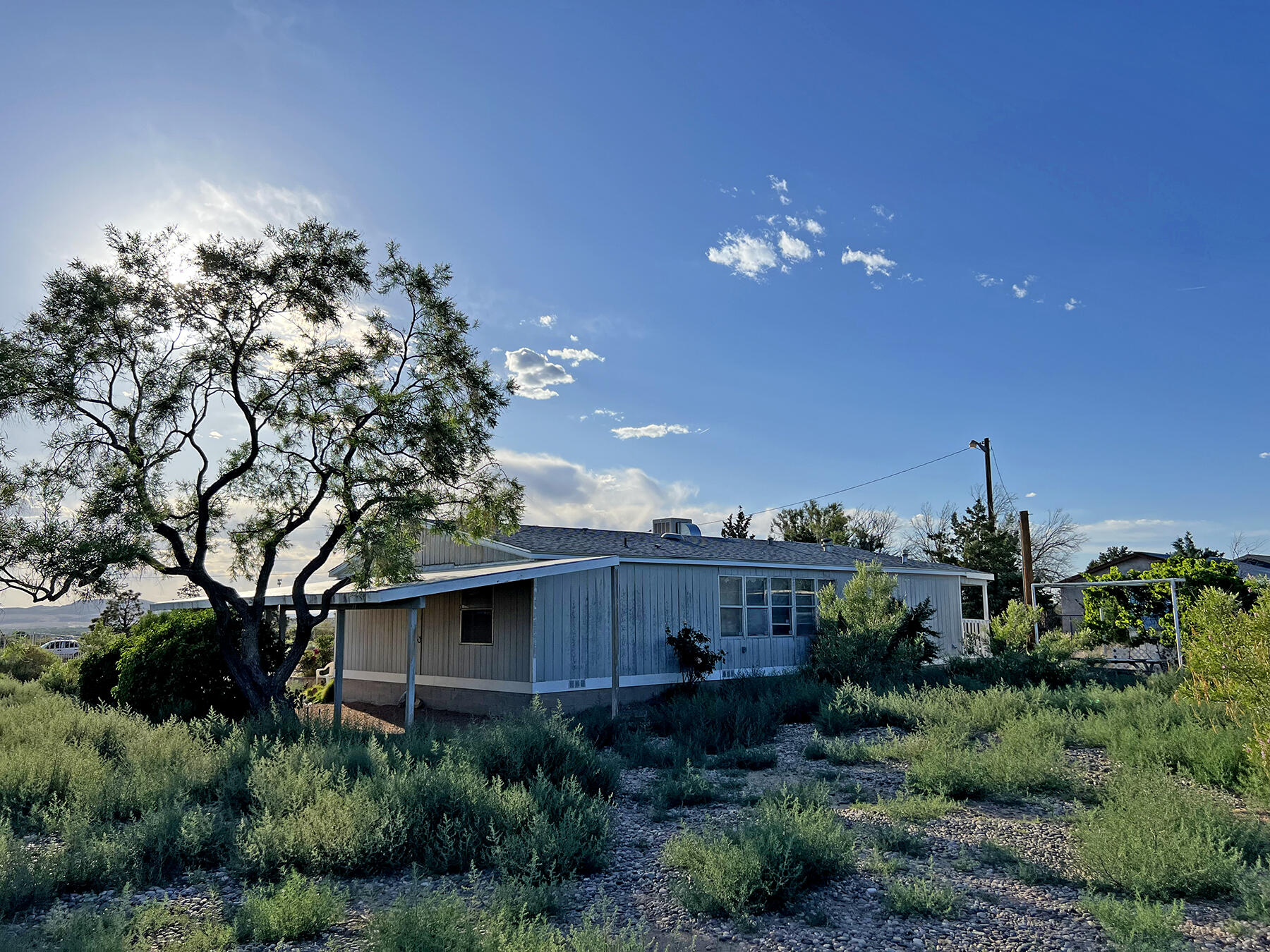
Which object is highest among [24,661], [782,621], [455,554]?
[455,554]

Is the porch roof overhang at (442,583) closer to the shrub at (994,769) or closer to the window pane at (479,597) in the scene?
the window pane at (479,597)

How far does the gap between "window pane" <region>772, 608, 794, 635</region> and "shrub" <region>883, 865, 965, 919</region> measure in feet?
42.2

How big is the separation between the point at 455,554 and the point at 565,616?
3.90m

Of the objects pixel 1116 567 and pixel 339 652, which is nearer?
pixel 339 652

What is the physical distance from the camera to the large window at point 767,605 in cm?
1694

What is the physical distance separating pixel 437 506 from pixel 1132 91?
1213 cm

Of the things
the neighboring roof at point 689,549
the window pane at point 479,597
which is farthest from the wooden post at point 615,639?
the window pane at point 479,597

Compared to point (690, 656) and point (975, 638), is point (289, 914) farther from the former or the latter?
point (975, 638)

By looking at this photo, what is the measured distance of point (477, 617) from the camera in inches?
578

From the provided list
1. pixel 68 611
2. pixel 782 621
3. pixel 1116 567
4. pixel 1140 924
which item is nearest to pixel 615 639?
pixel 782 621

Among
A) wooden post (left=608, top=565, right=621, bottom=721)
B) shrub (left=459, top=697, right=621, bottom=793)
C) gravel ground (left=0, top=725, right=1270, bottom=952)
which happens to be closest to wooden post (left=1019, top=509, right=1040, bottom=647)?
wooden post (left=608, top=565, right=621, bottom=721)

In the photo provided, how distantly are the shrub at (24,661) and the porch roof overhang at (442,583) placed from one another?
12.3m

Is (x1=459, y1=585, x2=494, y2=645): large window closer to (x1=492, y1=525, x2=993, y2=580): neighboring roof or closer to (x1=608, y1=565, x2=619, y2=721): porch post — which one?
(x1=492, y1=525, x2=993, y2=580): neighboring roof

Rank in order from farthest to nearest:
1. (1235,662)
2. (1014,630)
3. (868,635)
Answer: (1014,630), (868,635), (1235,662)
